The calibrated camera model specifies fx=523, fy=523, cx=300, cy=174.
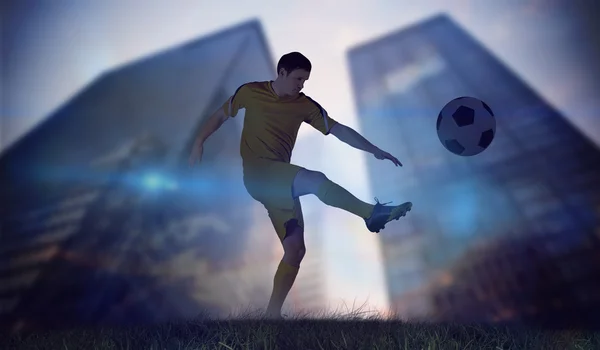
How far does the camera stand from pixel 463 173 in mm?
3457

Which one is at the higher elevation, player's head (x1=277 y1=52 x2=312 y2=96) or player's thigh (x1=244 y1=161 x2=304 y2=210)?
player's head (x1=277 y1=52 x2=312 y2=96)

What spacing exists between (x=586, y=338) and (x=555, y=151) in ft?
5.75

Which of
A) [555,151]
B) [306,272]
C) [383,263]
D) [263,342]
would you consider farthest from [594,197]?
[263,342]

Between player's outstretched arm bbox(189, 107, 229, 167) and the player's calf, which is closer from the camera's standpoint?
the player's calf

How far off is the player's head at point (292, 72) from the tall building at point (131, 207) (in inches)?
17.8

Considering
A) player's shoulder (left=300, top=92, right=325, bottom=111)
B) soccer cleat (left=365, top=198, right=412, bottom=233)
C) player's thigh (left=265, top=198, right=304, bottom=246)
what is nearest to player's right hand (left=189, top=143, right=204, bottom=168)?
player's thigh (left=265, top=198, right=304, bottom=246)

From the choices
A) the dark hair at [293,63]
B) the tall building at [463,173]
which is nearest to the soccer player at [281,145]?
the dark hair at [293,63]

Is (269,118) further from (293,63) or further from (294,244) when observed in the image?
(294,244)

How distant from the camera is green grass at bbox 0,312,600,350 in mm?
1706

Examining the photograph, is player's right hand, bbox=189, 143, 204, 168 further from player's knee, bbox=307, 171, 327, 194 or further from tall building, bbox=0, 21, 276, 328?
player's knee, bbox=307, 171, 327, 194

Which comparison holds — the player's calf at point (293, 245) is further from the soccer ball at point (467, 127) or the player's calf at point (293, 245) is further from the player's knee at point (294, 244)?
the soccer ball at point (467, 127)

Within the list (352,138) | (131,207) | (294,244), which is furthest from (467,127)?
(131,207)

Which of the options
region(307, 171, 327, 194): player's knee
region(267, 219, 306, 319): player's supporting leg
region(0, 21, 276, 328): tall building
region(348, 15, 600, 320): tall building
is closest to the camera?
region(307, 171, 327, 194): player's knee

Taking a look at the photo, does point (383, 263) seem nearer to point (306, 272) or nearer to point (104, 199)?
point (306, 272)
